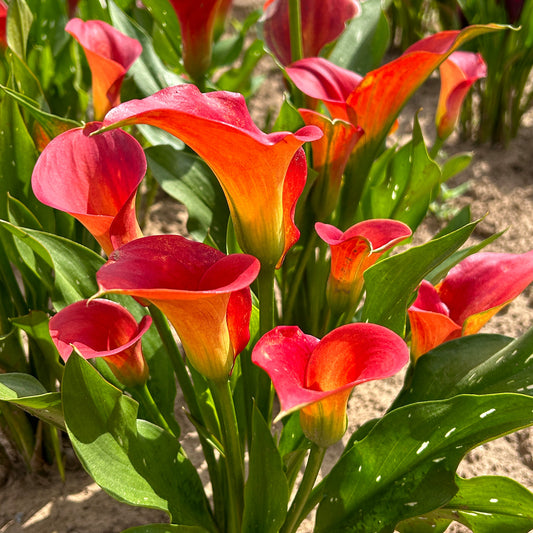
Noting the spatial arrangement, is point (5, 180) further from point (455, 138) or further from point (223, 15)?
point (455, 138)

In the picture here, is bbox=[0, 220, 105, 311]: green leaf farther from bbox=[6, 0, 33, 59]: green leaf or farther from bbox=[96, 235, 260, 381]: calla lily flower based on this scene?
bbox=[6, 0, 33, 59]: green leaf

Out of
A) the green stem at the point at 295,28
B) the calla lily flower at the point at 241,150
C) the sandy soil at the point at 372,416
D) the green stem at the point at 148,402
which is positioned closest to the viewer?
the calla lily flower at the point at 241,150

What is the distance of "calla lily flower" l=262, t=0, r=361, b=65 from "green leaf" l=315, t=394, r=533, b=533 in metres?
0.59

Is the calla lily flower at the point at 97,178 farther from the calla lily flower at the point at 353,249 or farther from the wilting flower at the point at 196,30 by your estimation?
the wilting flower at the point at 196,30

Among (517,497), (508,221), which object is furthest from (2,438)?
(508,221)

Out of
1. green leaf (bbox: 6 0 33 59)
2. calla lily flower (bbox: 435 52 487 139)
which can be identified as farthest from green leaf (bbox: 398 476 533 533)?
green leaf (bbox: 6 0 33 59)

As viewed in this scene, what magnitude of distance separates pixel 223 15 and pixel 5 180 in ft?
2.05

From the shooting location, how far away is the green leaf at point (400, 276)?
2.04ft

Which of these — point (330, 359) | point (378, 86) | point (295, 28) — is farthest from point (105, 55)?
point (330, 359)

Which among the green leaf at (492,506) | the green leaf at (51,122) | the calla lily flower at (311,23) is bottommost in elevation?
the green leaf at (492,506)

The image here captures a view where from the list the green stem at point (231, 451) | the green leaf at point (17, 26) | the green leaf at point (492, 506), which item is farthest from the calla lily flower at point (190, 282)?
the green leaf at point (17, 26)

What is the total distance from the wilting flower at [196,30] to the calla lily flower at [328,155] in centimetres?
22

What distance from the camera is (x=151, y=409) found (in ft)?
2.26

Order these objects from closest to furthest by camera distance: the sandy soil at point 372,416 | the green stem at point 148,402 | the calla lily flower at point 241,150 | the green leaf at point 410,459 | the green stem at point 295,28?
the calla lily flower at point 241,150
the green leaf at point 410,459
the green stem at point 148,402
the green stem at point 295,28
the sandy soil at point 372,416
